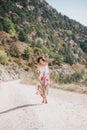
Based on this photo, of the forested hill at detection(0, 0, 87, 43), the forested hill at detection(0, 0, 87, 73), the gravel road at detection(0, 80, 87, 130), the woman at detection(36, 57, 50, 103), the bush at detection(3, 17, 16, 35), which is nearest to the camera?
the gravel road at detection(0, 80, 87, 130)

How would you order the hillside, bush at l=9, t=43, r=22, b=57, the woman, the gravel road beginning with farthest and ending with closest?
the hillside
bush at l=9, t=43, r=22, b=57
the woman
the gravel road

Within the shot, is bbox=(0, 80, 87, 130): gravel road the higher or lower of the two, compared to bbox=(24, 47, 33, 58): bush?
higher

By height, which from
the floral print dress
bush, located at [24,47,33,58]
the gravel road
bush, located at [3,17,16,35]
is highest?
bush, located at [3,17,16,35]

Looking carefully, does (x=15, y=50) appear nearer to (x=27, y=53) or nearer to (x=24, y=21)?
(x=27, y=53)

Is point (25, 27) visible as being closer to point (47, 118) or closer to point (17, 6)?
point (17, 6)

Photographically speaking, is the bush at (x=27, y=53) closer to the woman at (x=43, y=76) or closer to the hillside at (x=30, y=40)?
the hillside at (x=30, y=40)

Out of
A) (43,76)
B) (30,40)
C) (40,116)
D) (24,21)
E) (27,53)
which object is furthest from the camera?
(24,21)

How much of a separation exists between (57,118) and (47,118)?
0.95 feet

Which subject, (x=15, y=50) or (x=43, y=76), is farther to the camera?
(x=15, y=50)

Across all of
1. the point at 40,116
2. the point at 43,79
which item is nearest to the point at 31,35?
the point at 43,79

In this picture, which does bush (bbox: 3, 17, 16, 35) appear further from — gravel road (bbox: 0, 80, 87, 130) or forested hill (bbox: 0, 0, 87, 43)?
gravel road (bbox: 0, 80, 87, 130)

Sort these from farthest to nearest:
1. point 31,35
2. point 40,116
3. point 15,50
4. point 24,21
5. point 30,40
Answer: point 24,21 < point 31,35 < point 30,40 < point 15,50 < point 40,116

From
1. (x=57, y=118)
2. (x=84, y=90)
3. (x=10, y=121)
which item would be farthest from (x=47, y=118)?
(x=84, y=90)

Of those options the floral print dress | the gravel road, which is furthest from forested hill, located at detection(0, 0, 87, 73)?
the gravel road
